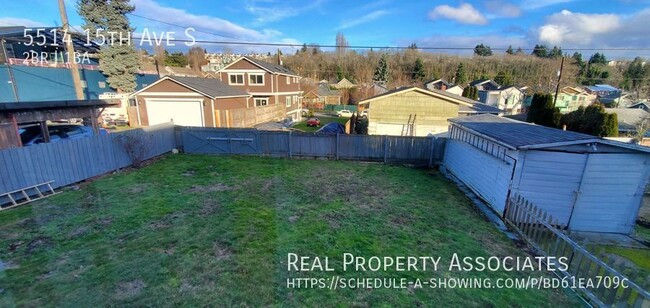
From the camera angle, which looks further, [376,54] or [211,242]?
[376,54]

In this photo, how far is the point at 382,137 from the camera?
1319cm

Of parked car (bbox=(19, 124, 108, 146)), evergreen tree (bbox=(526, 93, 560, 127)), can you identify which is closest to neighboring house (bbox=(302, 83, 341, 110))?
evergreen tree (bbox=(526, 93, 560, 127))

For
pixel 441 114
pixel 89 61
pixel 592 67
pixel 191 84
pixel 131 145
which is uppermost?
pixel 592 67

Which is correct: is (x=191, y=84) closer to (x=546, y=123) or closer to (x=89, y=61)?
(x=89, y=61)

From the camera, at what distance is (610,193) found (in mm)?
7184

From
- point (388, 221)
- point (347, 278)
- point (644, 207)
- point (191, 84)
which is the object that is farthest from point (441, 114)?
point (191, 84)

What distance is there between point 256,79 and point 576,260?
27287 mm

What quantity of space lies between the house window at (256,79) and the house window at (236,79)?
2.65 ft

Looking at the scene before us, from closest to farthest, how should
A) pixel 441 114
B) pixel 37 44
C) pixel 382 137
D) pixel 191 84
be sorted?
1. pixel 382 137
2. pixel 441 114
3. pixel 191 84
4. pixel 37 44

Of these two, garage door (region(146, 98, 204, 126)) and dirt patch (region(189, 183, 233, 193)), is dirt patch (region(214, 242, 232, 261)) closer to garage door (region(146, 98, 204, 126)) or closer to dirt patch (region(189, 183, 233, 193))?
dirt patch (region(189, 183, 233, 193))

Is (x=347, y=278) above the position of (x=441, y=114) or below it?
below

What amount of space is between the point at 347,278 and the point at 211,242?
2988mm

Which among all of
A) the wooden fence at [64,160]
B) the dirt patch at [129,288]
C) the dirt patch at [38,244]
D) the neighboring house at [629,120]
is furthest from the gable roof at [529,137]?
the neighboring house at [629,120]

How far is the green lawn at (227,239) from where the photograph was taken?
424 centimetres
